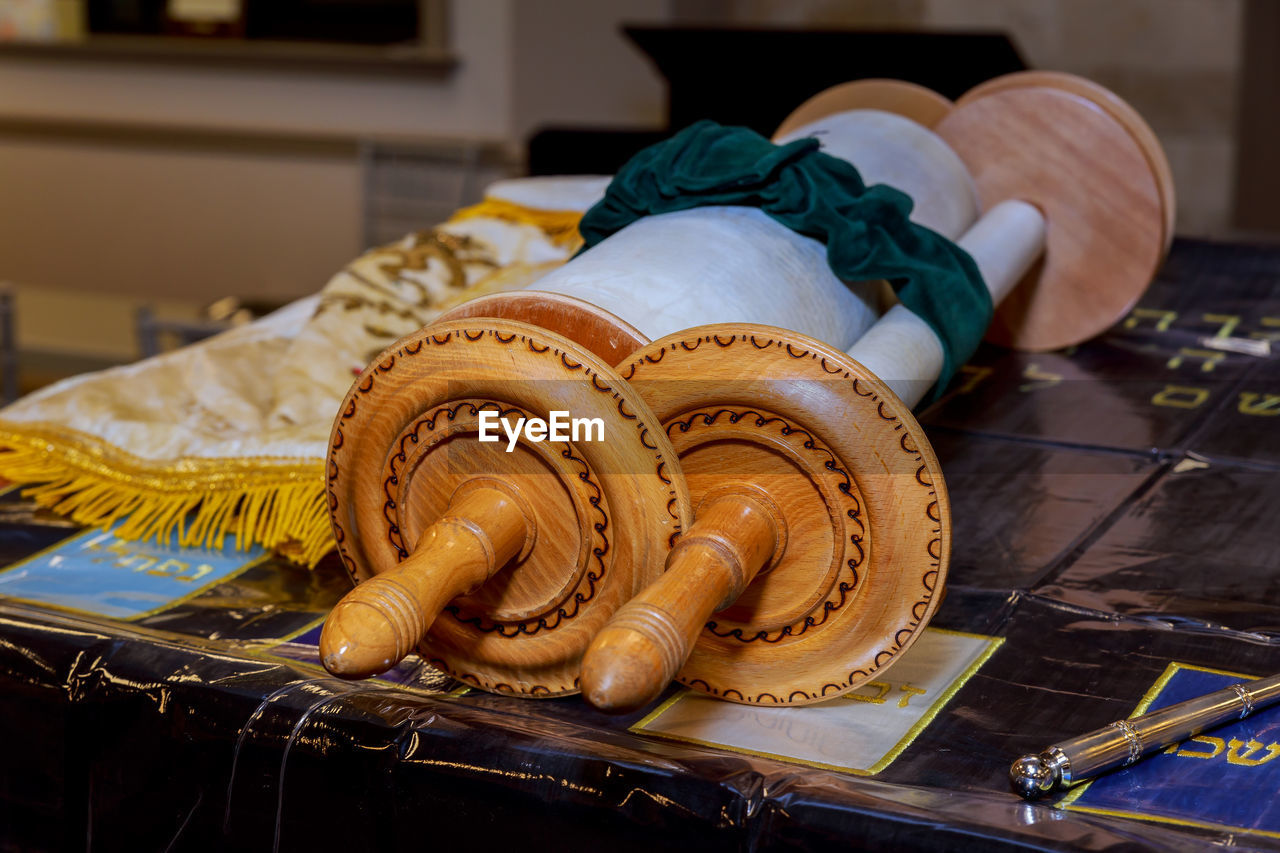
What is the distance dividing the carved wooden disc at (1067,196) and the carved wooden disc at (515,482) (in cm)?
106

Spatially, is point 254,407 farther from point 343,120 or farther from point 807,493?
point 343,120

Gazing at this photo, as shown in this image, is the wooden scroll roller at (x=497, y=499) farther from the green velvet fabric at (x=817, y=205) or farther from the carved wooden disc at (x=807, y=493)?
the green velvet fabric at (x=817, y=205)

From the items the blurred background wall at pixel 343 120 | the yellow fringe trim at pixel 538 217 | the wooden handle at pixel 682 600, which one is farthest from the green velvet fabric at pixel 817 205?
the blurred background wall at pixel 343 120

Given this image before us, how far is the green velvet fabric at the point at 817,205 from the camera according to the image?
3.76ft

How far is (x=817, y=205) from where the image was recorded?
3.75 ft

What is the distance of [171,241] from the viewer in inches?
164

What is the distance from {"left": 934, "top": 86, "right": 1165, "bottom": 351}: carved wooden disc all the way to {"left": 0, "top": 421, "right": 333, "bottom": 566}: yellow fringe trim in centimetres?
98

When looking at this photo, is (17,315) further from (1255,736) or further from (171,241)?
(1255,736)

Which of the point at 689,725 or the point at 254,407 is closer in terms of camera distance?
the point at 689,725

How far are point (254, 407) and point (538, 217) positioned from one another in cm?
61

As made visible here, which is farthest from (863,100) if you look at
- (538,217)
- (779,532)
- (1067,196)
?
(779,532)

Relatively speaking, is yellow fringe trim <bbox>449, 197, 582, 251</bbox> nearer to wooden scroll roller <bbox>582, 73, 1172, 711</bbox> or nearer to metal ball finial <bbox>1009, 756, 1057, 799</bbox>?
wooden scroll roller <bbox>582, 73, 1172, 711</bbox>

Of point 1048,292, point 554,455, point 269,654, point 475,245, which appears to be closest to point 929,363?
point 554,455

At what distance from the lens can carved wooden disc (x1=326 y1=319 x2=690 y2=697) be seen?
753mm
